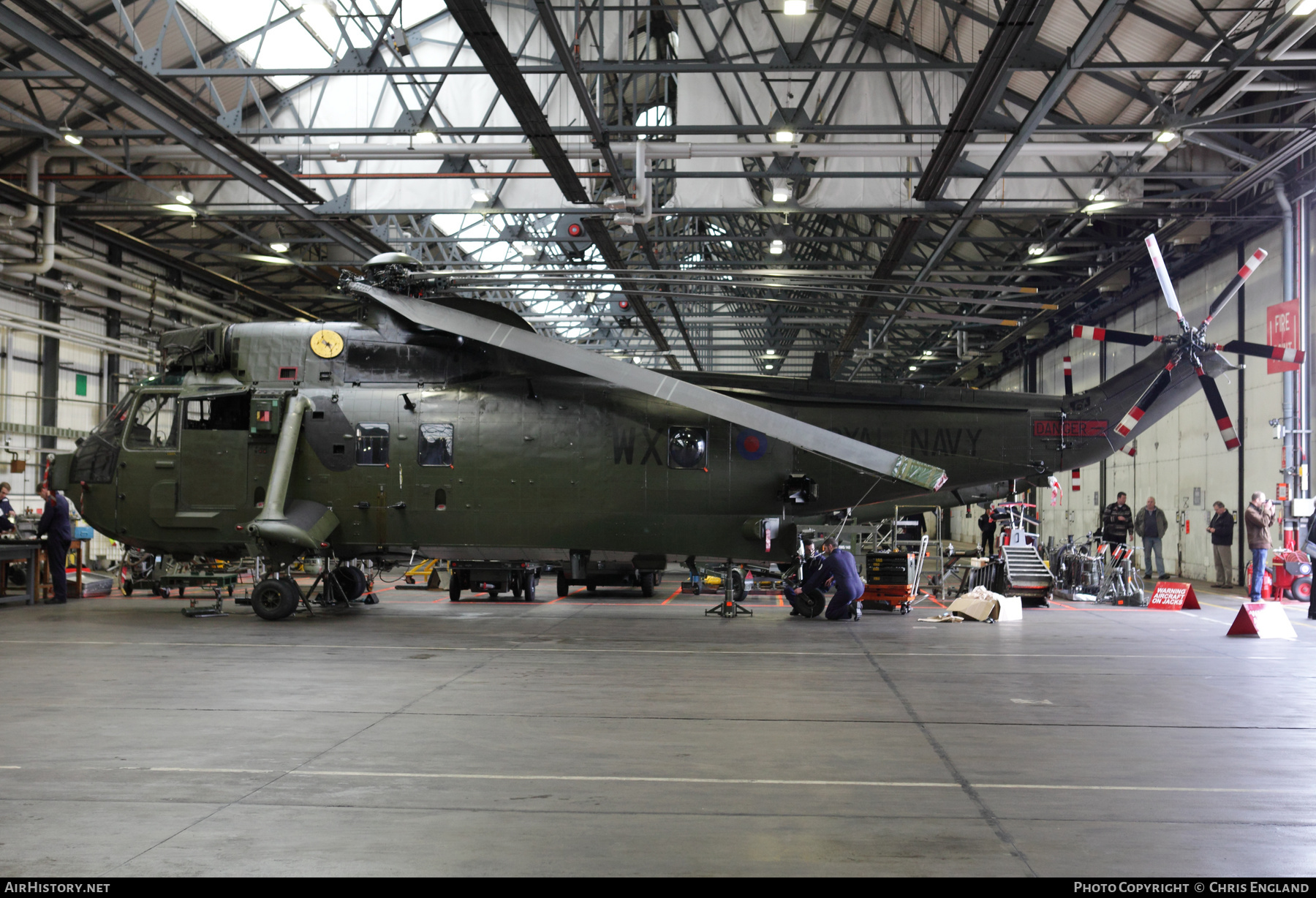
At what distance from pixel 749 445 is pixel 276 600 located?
290 inches

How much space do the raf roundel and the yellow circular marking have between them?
20.4 feet

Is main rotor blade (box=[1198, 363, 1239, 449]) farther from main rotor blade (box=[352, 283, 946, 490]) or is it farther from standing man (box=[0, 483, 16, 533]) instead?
standing man (box=[0, 483, 16, 533])

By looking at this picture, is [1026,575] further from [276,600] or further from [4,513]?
[4,513]

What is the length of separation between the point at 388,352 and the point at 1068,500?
27776 millimetres

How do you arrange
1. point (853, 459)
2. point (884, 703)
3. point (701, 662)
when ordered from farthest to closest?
point (853, 459), point (701, 662), point (884, 703)

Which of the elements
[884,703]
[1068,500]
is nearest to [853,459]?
[884,703]

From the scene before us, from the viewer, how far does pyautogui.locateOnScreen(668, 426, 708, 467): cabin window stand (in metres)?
14.1

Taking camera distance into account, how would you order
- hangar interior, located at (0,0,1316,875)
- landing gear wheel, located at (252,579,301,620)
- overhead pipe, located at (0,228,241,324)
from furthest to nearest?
overhead pipe, located at (0,228,241,324) → landing gear wheel, located at (252,579,301,620) → hangar interior, located at (0,0,1316,875)

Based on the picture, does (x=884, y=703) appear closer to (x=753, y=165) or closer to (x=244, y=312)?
(x=753, y=165)

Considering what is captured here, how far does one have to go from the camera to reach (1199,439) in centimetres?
2333

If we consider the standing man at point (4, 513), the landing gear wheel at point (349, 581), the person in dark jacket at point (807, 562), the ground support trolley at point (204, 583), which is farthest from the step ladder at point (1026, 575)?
the standing man at point (4, 513)

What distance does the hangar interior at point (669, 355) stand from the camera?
480 centimetres

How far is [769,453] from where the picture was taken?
14.3 meters

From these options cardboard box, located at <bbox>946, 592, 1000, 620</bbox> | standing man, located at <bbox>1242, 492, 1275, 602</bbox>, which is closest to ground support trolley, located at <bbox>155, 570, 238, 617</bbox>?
cardboard box, located at <bbox>946, 592, 1000, 620</bbox>
